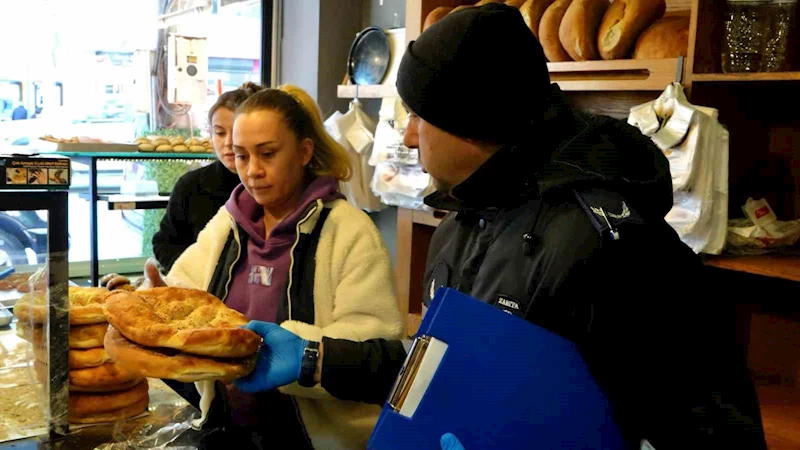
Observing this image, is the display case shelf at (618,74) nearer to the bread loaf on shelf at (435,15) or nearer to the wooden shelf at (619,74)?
the wooden shelf at (619,74)

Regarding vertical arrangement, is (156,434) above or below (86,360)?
below

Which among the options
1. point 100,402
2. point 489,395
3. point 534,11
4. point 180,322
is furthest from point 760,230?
point 100,402

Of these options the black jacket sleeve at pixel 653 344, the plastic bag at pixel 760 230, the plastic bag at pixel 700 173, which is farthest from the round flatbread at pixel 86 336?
the plastic bag at pixel 760 230

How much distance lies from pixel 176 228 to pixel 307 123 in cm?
115

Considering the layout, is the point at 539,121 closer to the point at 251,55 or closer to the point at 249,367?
the point at 249,367

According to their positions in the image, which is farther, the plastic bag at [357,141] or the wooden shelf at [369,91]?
the plastic bag at [357,141]

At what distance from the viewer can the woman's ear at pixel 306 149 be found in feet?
5.58

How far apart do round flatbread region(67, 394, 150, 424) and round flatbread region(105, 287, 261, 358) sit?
16 centimetres

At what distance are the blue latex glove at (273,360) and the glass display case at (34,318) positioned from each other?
0.27 m

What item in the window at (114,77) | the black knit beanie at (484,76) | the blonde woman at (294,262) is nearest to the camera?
A: the black knit beanie at (484,76)

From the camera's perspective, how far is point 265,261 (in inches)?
63.9

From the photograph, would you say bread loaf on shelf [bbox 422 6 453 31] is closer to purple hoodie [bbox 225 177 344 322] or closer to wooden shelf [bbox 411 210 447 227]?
wooden shelf [bbox 411 210 447 227]

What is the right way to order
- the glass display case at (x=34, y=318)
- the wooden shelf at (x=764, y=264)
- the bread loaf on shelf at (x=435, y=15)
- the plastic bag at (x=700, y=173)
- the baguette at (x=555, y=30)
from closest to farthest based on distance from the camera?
1. the glass display case at (x=34, y=318)
2. the wooden shelf at (x=764, y=264)
3. the plastic bag at (x=700, y=173)
4. the baguette at (x=555, y=30)
5. the bread loaf on shelf at (x=435, y=15)

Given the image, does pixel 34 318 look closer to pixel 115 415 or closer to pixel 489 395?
pixel 115 415
